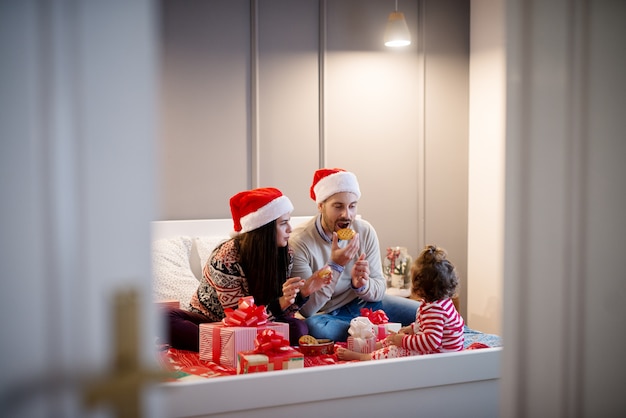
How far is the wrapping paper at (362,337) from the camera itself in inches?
92.1

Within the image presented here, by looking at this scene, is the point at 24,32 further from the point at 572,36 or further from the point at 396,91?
the point at 396,91

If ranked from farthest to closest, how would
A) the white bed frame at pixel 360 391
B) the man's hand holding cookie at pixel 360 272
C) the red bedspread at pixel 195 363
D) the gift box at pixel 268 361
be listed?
the man's hand holding cookie at pixel 360 272, the red bedspread at pixel 195 363, the gift box at pixel 268 361, the white bed frame at pixel 360 391

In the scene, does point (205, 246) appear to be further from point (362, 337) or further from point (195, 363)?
point (362, 337)

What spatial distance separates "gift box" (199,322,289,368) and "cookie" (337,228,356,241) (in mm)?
630

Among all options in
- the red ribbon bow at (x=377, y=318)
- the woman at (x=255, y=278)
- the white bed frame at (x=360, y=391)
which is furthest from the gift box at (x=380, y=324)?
the white bed frame at (x=360, y=391)

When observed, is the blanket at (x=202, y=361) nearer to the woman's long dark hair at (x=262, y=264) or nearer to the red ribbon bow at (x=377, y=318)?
the red ribbon bow at (x=377, y=318)

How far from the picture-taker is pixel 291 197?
12.9ft

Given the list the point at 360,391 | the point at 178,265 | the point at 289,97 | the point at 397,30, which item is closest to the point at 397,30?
the point at 397,30

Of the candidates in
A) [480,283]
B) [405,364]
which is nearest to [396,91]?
[480,283]

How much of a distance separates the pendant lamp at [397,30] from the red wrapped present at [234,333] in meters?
2.10

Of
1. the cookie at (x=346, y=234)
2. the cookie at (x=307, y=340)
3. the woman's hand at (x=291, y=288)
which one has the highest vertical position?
the cookie at (x=346, y=234)

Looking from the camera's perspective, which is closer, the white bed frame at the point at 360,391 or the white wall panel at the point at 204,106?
the white bed frame at the point at 360,391

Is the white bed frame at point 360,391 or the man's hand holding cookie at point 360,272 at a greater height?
the man's hand holding cookie at point 360,272

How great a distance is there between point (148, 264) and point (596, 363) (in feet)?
2.46
